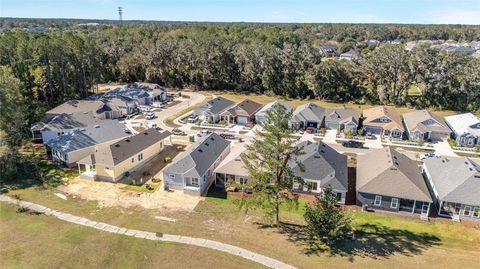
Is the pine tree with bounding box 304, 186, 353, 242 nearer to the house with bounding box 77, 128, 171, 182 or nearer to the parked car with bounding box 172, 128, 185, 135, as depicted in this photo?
the house with bounding box 77, 128, 171, 182

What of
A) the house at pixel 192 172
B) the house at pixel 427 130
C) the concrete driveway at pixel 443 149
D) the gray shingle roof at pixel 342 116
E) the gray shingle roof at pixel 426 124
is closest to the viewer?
the house at pixel 192 172

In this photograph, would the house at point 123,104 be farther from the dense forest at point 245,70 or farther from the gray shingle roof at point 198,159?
the gray shingle roof at point 198,159

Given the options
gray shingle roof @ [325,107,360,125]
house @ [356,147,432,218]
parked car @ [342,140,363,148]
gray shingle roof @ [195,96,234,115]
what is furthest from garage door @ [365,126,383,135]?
gray shingle roof @ [195,96,234,115]

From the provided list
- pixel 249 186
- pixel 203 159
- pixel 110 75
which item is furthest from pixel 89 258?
pixel 110 75

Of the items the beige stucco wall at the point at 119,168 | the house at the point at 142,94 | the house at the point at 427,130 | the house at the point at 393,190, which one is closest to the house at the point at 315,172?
the house at the point at 393,190

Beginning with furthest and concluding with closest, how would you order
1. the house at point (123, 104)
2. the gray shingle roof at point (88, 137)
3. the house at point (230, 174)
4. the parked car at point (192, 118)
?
the house at point (123, 104), the parked car at point (192, 118), the gray shingle roof at point (88, 137), the house at point (230, 174)

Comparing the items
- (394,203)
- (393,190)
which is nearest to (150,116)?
(393,190)

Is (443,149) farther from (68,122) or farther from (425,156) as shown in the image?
(68,122)
